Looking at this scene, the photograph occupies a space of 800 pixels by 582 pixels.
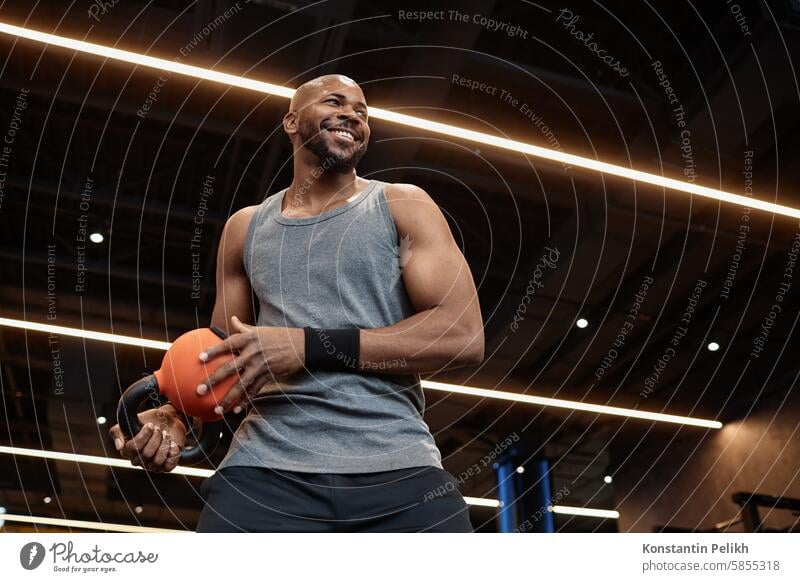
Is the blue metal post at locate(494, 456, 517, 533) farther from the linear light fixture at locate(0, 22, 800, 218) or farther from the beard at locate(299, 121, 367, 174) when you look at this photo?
the beard at locate(299, 121, 367, 174)

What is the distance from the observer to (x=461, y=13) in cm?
459

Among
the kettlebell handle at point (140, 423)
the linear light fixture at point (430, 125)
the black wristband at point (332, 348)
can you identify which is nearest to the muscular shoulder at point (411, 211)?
the black wristband at point (332, 348)

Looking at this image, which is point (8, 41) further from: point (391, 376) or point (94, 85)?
point (391, 376)

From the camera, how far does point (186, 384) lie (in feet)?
4.52

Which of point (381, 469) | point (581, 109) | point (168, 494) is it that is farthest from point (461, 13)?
point (168, 494)

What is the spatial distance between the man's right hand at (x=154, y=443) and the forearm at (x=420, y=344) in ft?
1.15

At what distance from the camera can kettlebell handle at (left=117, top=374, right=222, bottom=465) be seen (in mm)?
1422

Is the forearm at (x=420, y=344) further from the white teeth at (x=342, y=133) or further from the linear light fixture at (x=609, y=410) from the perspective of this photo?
the linear light fixture at (x=609, y=410)

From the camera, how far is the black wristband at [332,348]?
142cm

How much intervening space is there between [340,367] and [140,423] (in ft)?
1.18

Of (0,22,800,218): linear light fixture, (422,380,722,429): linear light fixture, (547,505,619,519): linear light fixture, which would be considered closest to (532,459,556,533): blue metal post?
(422,380,722,429): linear light fixture

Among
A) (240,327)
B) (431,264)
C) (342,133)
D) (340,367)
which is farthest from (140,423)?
(342,133)

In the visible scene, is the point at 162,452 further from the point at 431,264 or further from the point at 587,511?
the point at 587,511
